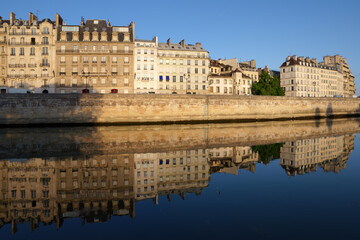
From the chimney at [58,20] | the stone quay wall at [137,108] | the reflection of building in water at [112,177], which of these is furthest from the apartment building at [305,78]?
the reflection of building in water at [112,177]

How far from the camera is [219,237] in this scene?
6.62m

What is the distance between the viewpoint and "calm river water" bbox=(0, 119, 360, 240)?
712 cm

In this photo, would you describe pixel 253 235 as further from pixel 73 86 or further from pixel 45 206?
pixel 73 86

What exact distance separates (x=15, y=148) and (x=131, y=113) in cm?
1912

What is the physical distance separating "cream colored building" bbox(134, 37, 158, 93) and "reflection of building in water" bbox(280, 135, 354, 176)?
3744 centimetres

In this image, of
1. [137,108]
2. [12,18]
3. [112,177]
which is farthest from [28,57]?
[112,177]

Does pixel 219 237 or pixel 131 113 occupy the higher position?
pixel 131 113

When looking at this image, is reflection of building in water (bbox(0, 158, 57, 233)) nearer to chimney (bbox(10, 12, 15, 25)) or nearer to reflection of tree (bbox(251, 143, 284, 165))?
reflection of tree (bbox(251, 143, 284, 165))

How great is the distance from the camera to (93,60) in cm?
5072

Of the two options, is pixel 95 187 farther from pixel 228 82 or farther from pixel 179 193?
pixel 228 82

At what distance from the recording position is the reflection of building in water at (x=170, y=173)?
10.6 meters

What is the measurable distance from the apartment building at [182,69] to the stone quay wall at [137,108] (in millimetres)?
16129

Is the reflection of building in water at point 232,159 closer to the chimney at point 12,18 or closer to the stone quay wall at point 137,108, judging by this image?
the stone quay wall at point 137,108

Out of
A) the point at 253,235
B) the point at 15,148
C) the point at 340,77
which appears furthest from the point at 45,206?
the point at 340,77
